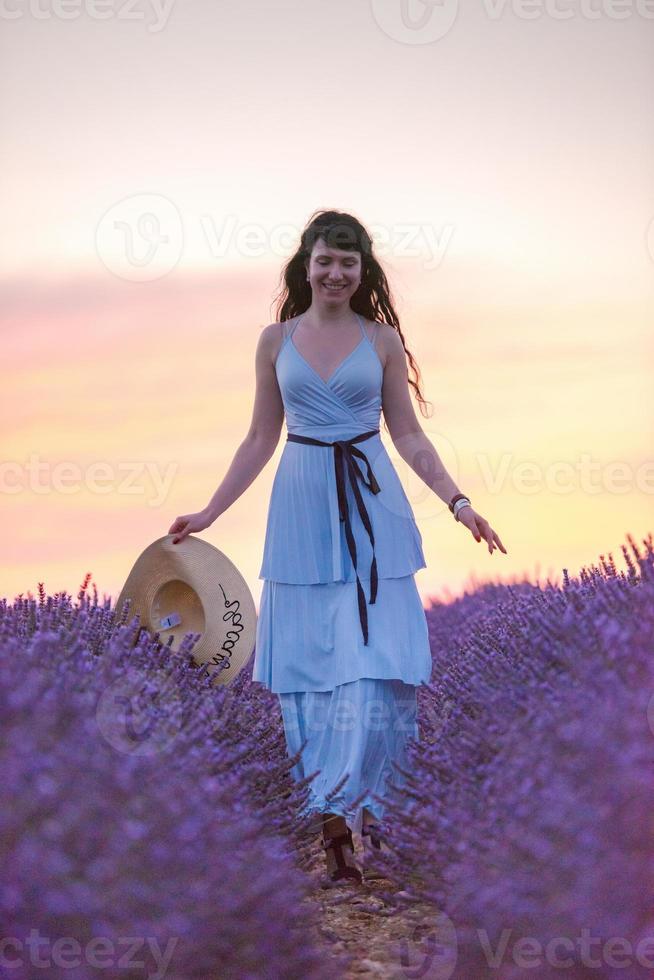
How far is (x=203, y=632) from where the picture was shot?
4.45m

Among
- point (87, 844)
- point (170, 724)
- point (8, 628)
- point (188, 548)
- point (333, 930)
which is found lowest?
point (333, 930)

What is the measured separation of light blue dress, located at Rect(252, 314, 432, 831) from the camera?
12.7 feet

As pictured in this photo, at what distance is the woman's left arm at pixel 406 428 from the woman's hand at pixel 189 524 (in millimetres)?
754

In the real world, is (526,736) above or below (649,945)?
above

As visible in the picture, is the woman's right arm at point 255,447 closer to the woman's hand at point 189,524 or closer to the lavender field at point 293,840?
the woman's hand at point 189,524

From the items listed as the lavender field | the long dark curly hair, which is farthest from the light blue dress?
the lavender field

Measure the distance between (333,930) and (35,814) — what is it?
1364 millimetres

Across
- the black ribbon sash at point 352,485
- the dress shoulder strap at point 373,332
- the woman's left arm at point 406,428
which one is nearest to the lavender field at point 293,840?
the black ribbon sash at point 352,485

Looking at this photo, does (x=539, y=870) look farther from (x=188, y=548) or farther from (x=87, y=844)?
(x=188, y=548)

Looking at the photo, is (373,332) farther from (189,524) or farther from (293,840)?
(293,840)

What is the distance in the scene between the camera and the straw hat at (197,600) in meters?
4.46

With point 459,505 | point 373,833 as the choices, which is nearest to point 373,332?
point 459,505

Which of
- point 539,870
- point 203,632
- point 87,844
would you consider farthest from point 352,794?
point 87,844

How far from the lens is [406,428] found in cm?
420
